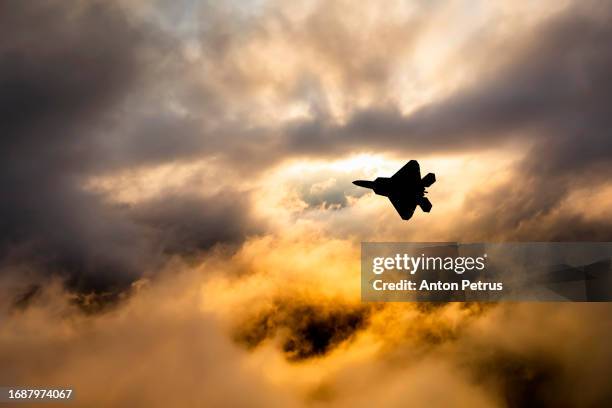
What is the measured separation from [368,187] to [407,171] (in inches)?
351

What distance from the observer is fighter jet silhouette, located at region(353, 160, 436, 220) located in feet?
226

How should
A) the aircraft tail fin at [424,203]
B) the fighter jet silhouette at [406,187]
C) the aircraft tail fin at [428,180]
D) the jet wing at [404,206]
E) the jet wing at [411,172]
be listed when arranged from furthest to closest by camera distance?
1. the jet wing at [404,206]
2. the aircraft tail fin at [424,203]
3. the fighter jet silhouette at [406,187]
4. the aircraft tail fin at [428,180]
5. the jet wing at [411,172]

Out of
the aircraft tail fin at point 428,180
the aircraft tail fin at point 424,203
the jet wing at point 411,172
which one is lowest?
the aircraft tail fin at point 424,203

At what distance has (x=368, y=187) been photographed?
76.4 meters

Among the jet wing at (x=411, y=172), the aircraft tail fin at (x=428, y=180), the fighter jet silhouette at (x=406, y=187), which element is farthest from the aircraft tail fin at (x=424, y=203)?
the jet wing at (x=411, y=172)

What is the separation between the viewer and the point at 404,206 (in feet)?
242

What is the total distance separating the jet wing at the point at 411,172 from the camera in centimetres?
6806

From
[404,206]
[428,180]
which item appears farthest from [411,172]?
[404,206]

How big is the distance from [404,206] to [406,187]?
12.4ft

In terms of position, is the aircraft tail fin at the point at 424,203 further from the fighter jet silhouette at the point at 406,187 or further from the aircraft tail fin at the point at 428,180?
the aircraft tail fin at the point at 428,180

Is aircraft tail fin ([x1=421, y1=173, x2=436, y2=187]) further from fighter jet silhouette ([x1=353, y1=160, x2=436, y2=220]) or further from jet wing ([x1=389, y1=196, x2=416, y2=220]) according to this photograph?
jet wing ([x1=389, y1=196, x2=416, y2=220])

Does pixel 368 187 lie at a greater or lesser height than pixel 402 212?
greater

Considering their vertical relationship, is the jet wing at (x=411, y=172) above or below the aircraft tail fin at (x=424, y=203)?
above

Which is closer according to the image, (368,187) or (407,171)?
(407,171)
